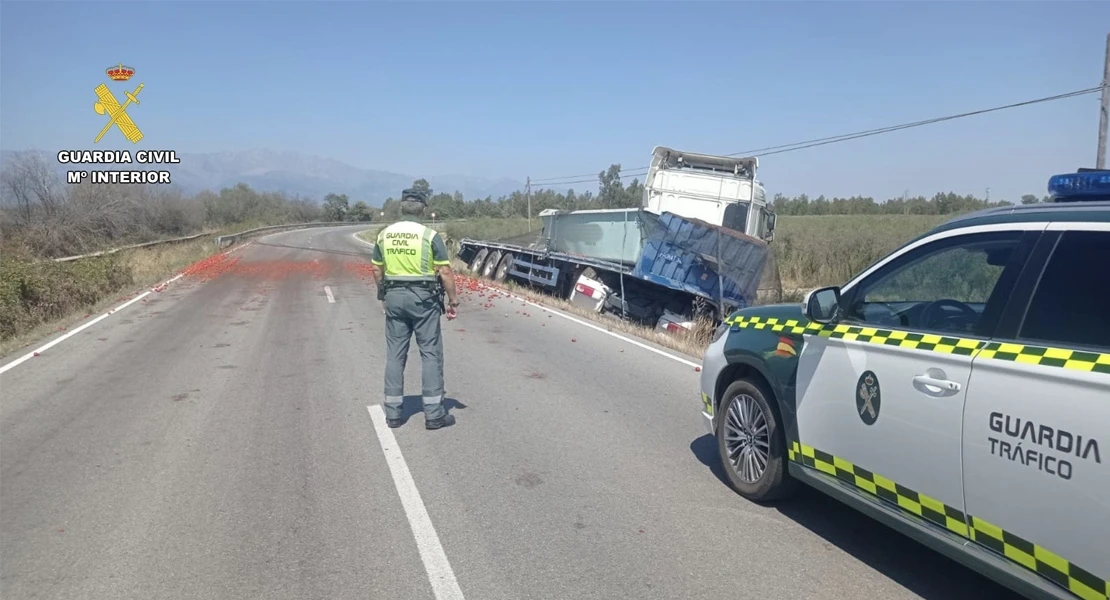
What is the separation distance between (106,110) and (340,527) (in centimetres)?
2360

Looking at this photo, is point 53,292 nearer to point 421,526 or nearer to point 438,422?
point 438,422

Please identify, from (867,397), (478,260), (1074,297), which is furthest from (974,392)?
(478,260)

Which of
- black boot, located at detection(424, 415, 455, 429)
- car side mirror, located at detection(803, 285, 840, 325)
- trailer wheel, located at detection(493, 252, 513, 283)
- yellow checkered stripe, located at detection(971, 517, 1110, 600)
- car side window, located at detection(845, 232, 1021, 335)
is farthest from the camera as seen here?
trailer wheel, located at detection(493, 252, 513, 283)

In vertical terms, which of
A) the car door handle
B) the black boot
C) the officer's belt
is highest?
the officer's belt

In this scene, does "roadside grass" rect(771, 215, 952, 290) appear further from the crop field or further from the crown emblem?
the crown emblem

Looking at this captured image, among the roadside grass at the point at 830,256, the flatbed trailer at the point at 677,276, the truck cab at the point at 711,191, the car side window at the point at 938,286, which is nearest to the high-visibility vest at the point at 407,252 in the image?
the car side window at the point at 938,286

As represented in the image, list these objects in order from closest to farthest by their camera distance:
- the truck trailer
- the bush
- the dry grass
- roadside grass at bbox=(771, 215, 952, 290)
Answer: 1. the dry grass
2. the bush
3. the truck trailer
4. roadside grass at bbox=(771, 215, 952, 290)

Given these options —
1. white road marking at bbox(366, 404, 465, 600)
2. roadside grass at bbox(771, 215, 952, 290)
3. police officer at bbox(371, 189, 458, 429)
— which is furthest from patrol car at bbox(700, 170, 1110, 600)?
roadside grass at bbox(771, 215, 952, 290)

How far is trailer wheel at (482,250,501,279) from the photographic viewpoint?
23500 millimetres

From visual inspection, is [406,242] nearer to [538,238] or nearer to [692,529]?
[692,529]

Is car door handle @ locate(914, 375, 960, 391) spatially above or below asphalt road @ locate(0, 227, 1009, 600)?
above

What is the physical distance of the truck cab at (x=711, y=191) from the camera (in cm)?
1739

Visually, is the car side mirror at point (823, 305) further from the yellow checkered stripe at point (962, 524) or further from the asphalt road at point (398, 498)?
the asphalt road at point (398, 498)

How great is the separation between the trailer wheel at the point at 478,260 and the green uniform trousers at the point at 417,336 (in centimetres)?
1771
